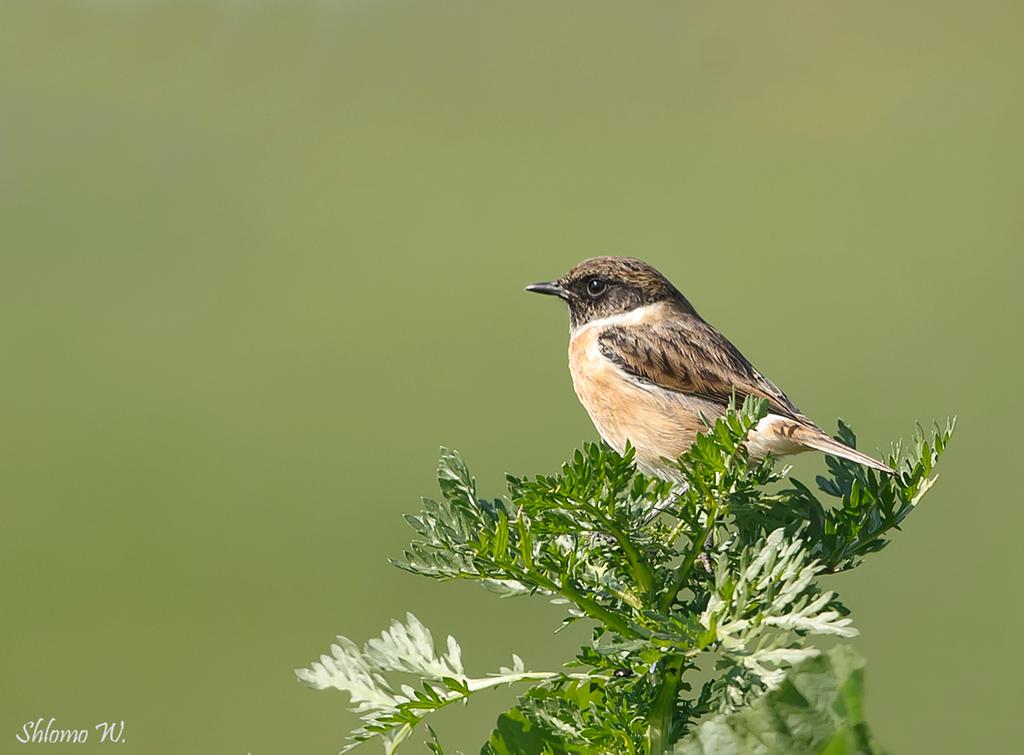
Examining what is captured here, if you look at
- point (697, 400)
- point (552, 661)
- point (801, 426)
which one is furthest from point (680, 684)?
point (552, 661)

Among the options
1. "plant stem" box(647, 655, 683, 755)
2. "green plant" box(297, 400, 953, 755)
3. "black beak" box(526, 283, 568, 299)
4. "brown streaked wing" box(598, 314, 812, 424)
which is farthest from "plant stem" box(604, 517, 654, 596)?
"black beak" box(526, 283, 568, 299)

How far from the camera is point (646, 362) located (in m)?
5.22

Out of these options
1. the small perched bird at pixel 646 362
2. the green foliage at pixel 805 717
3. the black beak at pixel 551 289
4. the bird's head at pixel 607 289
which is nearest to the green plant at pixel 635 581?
the green foliage at pixel 805 717

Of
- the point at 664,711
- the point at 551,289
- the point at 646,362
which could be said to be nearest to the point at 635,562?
the point at 664,711

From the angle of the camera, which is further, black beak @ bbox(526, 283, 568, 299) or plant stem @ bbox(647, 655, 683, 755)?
black beak @ bbox(526, 283, 568, 299)

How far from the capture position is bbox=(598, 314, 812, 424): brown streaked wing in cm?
504

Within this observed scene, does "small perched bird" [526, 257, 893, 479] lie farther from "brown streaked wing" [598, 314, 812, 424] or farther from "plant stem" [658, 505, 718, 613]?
"plant stem" [658, 505, 718, 613]

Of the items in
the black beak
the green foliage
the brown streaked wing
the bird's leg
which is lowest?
the green foliage

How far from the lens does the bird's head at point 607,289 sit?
17.6ft

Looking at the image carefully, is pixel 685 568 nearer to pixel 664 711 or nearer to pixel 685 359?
pixel 664 711

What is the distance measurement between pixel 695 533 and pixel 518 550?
0.64 feet

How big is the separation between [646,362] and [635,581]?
384 cm

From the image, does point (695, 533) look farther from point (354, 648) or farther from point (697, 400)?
point (697, 400)

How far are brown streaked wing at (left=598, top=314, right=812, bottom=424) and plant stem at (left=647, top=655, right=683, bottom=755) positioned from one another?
3.70 meters
